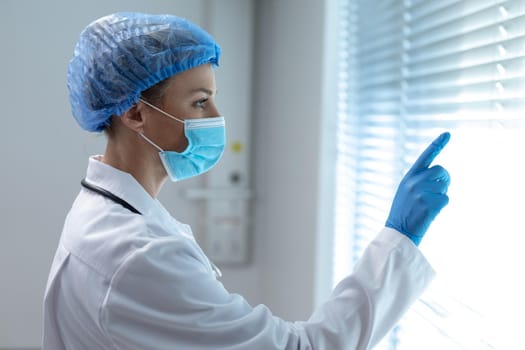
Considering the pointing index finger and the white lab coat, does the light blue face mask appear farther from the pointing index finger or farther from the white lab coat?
the pointing index finger

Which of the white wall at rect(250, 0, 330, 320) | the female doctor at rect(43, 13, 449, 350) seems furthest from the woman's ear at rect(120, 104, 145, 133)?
the white wall at rect(250, 0, 330, 320)

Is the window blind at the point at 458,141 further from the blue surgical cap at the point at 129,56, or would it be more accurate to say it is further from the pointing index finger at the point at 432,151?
the blue surgical cap at the point at 129,56

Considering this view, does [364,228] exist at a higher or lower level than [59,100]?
lower

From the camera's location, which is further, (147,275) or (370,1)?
(370,1)

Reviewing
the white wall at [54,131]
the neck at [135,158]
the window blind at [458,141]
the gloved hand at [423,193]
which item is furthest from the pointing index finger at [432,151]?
the white wall at [54,131]

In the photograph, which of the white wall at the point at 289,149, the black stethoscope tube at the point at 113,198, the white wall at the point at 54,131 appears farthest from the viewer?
the white wall at the point at 54,131

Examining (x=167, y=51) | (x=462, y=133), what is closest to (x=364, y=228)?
(x=462, y=133)

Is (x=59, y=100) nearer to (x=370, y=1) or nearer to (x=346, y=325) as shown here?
(x=370, y=1)

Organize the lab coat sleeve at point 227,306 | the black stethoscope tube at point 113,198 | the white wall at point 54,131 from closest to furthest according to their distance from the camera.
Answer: the lab coat sleeve at point 227,306, the black stethoscope tube at point 113,198, the white wall at point 54,131

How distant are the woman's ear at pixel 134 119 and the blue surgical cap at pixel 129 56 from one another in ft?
0.04

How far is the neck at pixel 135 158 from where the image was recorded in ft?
3.88

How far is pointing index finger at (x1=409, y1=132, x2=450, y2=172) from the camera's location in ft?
3.31

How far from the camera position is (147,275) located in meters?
0.96

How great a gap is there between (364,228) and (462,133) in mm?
639
